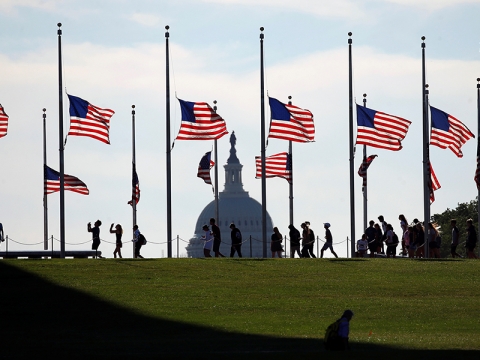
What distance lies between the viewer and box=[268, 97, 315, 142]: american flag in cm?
4741

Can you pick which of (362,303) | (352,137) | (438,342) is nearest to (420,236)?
(352,137)

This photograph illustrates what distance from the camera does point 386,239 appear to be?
4741 cm

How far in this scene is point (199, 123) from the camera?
4700 cm

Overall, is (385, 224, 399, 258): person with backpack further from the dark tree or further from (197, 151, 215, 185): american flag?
the dark tree

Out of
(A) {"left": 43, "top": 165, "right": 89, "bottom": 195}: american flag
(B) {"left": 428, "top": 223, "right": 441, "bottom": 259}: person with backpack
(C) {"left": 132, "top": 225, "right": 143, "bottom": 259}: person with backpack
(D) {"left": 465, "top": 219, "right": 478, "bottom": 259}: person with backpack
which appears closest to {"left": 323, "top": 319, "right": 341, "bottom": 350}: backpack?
(D) {"left": 465, "top": 219, "right": 478, "bottom": 259}: person with backpack

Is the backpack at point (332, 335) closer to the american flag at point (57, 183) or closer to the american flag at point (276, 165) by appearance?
the american flag at point (57, 183)

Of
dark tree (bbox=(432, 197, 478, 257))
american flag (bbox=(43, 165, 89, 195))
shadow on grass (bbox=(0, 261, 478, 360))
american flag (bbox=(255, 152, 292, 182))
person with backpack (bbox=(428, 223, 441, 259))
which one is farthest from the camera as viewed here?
dark tree (bbox=(432, 197, 478, 257))

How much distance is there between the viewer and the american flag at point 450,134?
47688 mm

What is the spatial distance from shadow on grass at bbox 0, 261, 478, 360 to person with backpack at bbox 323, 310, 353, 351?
0.67 ft

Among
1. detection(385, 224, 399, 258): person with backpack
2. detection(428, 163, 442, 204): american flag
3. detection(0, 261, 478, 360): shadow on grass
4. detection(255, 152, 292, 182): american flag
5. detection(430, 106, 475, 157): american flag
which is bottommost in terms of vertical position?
detection(0, 261, 478, 360): shadow on grass

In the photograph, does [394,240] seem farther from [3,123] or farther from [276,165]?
[3,123]

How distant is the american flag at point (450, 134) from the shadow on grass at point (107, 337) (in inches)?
728

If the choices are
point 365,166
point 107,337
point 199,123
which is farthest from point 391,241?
point 107,337

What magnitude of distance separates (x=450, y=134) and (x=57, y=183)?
16.5 meters
